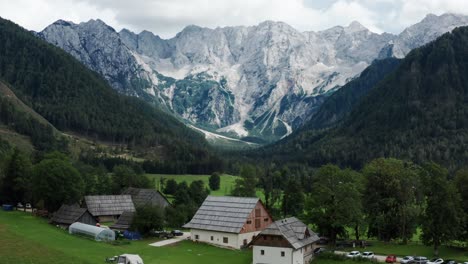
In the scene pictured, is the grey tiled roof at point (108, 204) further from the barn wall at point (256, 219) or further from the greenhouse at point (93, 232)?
the barn wall at point (256, 219)

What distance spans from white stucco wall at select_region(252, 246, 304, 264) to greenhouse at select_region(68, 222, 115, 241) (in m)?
30.7

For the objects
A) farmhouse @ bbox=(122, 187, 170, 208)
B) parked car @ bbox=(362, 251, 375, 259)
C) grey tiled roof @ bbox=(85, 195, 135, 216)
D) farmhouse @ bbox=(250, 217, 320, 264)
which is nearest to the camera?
farmhouse @ bbox=(250, 217, 320, 264)

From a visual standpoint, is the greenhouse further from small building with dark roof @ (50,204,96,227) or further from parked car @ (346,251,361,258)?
parked car @ (346,251,361,258)

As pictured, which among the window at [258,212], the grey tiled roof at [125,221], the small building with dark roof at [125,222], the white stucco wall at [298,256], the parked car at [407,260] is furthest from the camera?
the grey tiled roof at [125,221]

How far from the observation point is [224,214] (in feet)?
328

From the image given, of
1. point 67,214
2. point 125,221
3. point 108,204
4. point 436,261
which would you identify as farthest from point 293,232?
point 108,204

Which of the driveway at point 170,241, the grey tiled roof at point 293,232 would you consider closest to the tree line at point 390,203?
the grey tiled roof at point 293,232

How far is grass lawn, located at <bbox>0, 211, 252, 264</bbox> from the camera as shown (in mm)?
72812

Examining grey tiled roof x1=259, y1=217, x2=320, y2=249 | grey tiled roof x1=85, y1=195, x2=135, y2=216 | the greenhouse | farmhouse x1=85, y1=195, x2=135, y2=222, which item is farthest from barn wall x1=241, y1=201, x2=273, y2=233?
grey tiled roof x1=85, y1=195, x2=135, y2=216

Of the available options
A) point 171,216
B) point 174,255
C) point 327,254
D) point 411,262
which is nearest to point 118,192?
point 171,216

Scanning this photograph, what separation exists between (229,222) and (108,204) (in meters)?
45.6

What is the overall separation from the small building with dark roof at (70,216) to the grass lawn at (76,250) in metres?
6.67

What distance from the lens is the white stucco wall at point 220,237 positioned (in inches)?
3723

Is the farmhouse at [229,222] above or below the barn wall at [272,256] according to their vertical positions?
above
